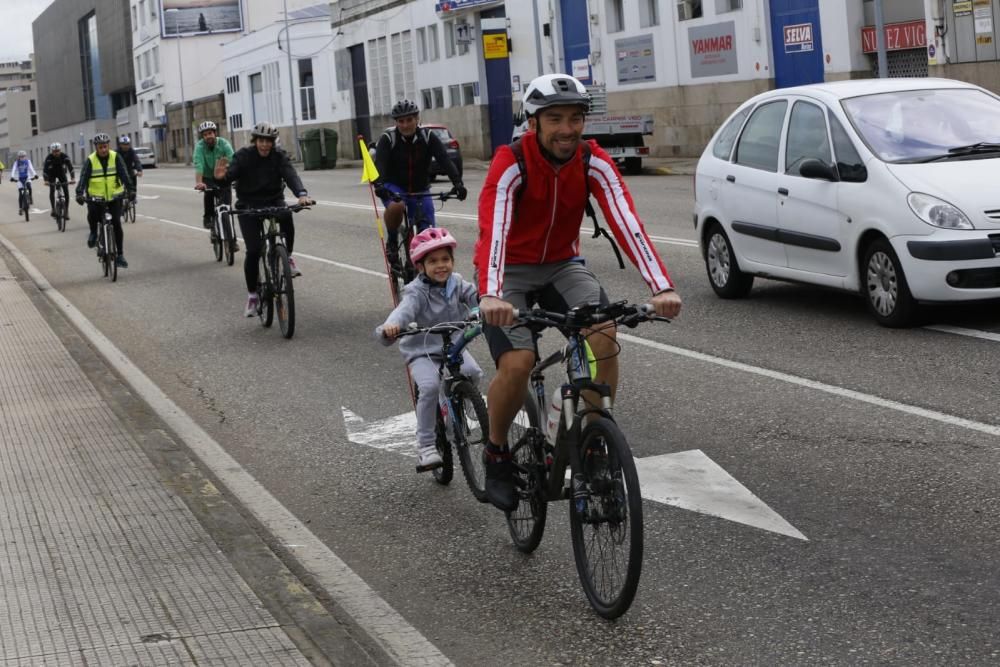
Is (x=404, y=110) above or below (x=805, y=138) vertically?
above

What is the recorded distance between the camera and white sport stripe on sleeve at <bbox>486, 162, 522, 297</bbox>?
5.41m

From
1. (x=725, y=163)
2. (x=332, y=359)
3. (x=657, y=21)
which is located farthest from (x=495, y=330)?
(x=657, y=21)

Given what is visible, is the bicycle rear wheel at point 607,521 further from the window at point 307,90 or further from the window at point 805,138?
the window at point 307,90

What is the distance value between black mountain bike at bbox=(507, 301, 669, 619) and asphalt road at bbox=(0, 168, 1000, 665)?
0.17m

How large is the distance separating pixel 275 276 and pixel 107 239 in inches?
279

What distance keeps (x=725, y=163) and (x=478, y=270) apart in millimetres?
7604

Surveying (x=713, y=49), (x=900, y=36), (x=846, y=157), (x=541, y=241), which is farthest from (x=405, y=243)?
(x=713, y=49)

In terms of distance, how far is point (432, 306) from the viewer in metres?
6.96

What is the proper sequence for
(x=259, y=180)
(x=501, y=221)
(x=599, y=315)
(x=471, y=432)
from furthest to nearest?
(x=259, y=180), (x=471, y=432), (x=501, y=221), (x=599, y=315)

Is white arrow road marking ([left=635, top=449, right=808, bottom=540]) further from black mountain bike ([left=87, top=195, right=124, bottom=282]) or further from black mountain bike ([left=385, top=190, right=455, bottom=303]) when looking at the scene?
black mountain bike ([left=87, top=195, right=124, bottom=282])

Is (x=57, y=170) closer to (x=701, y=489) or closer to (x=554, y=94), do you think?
(x=701, y=489)

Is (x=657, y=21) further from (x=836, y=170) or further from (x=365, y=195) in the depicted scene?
(x=836, y=170)

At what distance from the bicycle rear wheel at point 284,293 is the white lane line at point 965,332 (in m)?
4.98

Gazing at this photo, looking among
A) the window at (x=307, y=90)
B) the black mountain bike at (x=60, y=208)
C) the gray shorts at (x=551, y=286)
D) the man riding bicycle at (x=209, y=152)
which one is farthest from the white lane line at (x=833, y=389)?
the window at (x=307, y=90)
